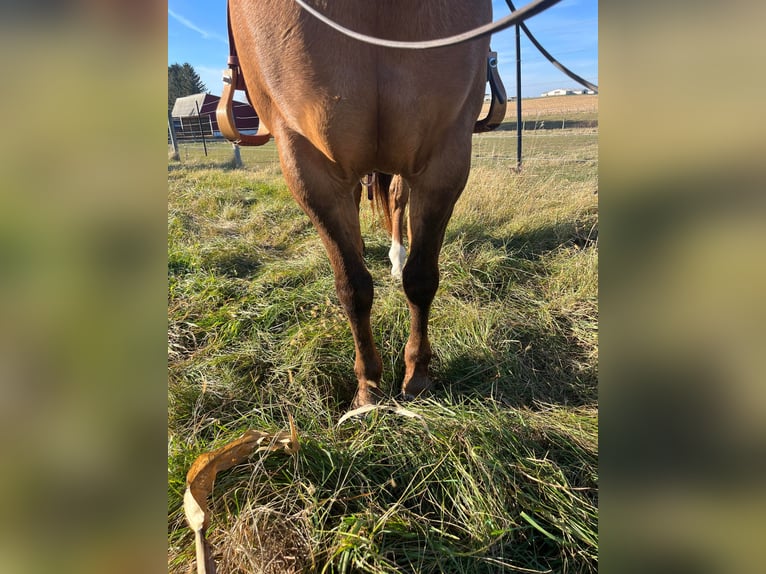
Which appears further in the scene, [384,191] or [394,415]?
[384,191]

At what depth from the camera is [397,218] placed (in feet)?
11.1

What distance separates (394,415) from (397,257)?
180 cm

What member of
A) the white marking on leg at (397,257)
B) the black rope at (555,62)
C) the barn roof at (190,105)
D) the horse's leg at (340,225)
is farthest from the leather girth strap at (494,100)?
the barn roof at (190,105)

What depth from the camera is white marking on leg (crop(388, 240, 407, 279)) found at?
3262mm

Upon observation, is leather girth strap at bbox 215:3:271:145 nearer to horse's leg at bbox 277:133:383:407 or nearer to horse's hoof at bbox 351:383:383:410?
horse's leg at bbox 277:133:383:407

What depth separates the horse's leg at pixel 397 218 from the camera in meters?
3.31

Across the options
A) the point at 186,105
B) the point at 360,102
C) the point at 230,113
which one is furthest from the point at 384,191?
the point at 186,105

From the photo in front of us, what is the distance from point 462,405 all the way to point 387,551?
707 mm

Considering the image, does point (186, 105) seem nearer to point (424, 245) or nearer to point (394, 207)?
point (394, 207)

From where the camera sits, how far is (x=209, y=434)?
1709 mm

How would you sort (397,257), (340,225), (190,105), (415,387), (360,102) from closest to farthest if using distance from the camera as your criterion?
(360,102)
(340,225)
(415,387)
(397,257)
(190,105)

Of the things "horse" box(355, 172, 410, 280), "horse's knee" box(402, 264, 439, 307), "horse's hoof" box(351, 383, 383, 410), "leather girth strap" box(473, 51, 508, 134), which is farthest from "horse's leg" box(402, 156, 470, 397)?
"horse" box(355, 172, 410, 280)
